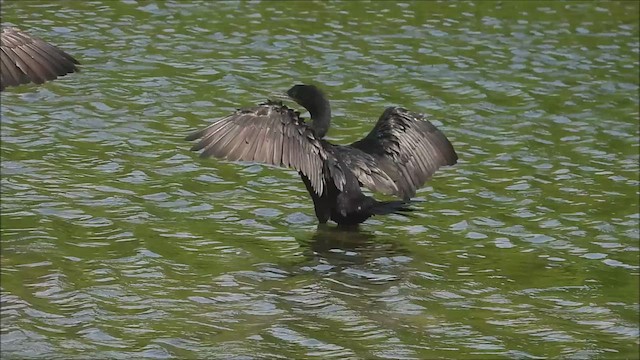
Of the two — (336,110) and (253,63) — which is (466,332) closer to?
(336,110)

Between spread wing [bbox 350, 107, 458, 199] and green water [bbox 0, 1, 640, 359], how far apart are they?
0.48 m

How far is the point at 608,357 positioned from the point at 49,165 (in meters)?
6.41

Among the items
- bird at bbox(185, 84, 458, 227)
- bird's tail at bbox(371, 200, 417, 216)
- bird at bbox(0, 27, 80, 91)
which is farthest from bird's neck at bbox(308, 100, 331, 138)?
bird at bbox(0, 27, 80, 91)

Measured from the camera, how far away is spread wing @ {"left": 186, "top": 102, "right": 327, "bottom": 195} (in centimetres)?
1077

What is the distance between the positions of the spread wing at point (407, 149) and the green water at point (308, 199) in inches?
18.9

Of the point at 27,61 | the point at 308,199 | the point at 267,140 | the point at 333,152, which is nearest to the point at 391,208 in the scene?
the point at 333,152

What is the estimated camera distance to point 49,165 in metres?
13.7

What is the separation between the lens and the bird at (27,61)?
33.6 feet

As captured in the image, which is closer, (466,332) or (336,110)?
(466,332)

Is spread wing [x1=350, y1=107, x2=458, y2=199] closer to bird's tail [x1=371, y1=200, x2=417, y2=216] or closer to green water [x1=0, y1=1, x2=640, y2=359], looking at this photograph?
bird's tail [x1=371, y1=200, x2=417, y2=216]

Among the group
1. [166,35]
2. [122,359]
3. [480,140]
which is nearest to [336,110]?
[480,140]

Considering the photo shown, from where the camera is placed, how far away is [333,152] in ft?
40.8

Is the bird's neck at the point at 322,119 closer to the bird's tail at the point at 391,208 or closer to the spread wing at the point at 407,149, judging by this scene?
the spread wing at the point at 407,149

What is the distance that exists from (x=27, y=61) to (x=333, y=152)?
10.6 feet
